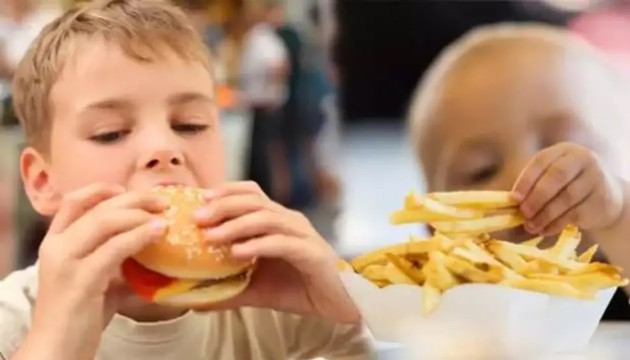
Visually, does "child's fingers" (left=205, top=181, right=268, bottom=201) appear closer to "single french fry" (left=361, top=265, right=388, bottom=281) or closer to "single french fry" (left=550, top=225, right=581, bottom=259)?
"single french fry" (left=361, top=265, right=388, bottom=281)

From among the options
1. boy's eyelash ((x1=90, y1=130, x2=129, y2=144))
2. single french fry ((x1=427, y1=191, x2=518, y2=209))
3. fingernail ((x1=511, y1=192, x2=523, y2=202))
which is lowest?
fingernail ((x1=511, y1=192, x2=523, y2=202))

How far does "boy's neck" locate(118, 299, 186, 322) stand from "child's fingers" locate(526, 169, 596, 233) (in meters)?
0.31

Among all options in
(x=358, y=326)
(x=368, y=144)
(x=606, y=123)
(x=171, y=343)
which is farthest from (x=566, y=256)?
(x=368, y=144)

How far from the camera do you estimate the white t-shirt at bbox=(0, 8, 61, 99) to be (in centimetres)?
102

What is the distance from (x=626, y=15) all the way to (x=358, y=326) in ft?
2.70

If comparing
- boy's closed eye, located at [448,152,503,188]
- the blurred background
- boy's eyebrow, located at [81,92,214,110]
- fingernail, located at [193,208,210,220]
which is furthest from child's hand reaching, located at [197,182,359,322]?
Answer: the blurred background

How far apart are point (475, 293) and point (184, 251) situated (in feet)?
0.66

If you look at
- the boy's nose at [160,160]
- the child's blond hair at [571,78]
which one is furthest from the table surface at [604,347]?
the child's blond hair at [571,78]

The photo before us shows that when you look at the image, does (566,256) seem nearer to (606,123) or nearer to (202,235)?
(202,235)

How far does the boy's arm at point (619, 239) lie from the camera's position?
0.79m

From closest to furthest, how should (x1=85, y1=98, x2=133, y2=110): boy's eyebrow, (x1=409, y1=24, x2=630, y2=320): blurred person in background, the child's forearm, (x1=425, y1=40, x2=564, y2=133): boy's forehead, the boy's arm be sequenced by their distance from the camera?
the child's forearm < (x1=85, y1=98, x2=133, y2=110): boy's eyebrow < the boy's arm < (x1=409, y1=24, x2=630, y2=320): blurred person in background < (x1=425, y1=40, x2=564, y2=133): boy's forehead

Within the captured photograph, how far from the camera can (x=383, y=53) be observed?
4.63 ft

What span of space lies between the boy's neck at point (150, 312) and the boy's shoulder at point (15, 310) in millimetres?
80

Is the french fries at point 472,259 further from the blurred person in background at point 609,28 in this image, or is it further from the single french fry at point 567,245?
the blurred person in background at point 609,28
